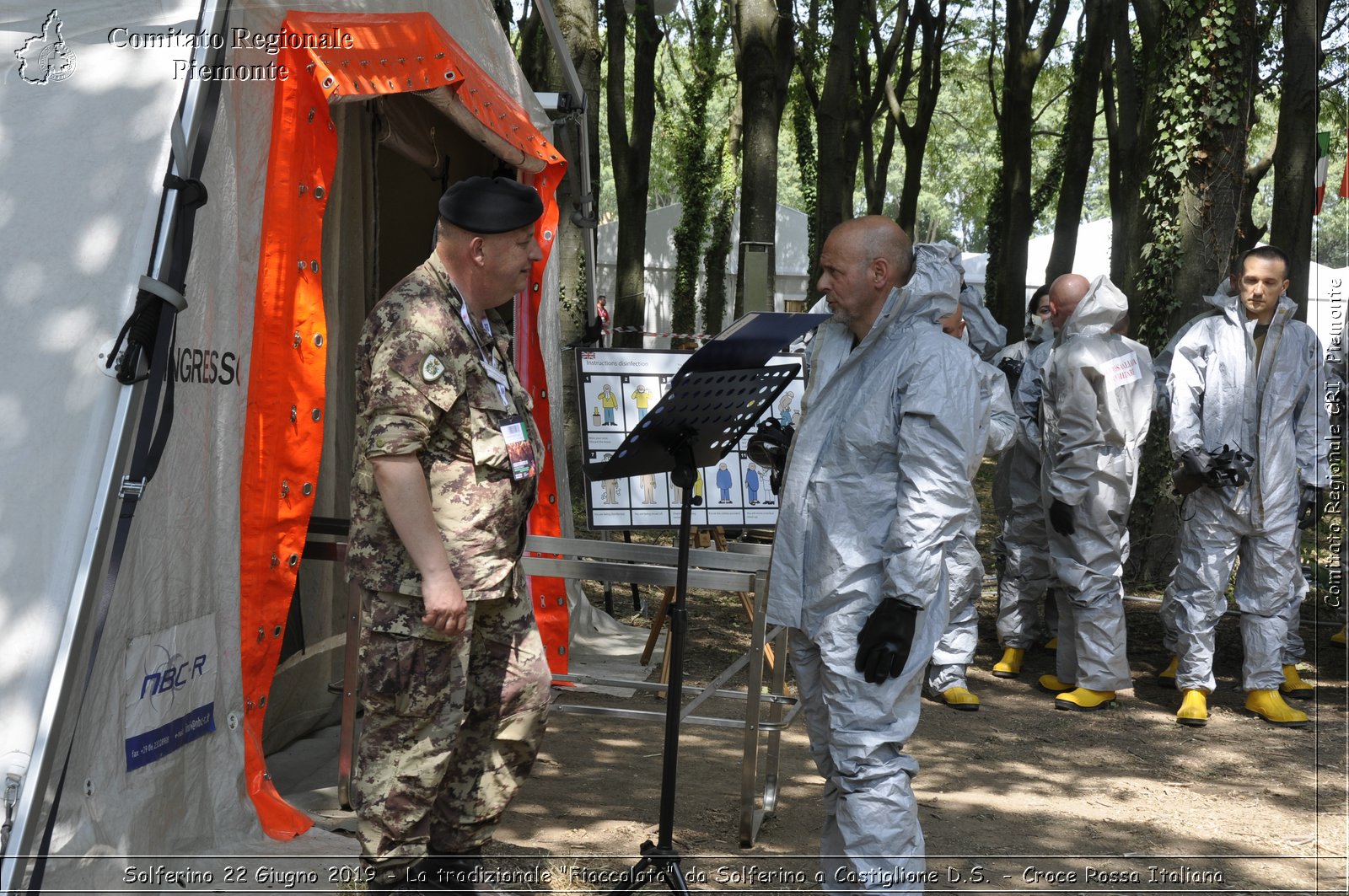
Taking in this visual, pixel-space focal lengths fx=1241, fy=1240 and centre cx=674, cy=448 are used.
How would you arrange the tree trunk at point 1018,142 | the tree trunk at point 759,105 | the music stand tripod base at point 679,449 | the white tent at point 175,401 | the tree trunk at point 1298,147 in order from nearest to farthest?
the white tent at point 175,401 < the music stand tripod base at point 679,449 < the tree trunk at point 759,105 < the tree trunk at point 1298,147 < the tree trunk at point 1018,142

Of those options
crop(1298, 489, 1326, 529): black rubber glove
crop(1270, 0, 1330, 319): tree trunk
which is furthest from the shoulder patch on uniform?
crop(1270, 0, 1330, 319): tree trunk

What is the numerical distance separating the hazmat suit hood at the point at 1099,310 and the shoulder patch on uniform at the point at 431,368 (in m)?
4.43

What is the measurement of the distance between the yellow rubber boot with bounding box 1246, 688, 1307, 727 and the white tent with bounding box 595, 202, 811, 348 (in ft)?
67.8

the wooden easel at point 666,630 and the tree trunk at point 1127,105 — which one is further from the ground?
the tree trunk at point 1127,105

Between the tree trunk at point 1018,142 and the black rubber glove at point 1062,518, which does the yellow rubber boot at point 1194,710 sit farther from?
the tree trunk at point 1018,142

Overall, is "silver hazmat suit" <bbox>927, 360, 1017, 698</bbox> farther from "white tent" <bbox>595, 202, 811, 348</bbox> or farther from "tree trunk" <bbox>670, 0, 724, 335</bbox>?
"white tent" <bbox>595, 202, 811, 348</bbox>

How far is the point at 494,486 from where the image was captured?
3.67 m

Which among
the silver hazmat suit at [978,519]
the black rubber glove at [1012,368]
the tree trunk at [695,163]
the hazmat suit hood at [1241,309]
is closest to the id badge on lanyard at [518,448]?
the silver hazmat suit at [978,519]

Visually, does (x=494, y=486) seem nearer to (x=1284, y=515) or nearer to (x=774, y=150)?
(x=1284, y=515)

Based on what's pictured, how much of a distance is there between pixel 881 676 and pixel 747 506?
3.55 m

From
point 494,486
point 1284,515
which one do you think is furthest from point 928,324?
point 1284,515

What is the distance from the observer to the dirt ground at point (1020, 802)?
4660 millimetres

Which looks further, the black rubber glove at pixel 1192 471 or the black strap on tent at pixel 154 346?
the black rubber glove at pixel 1192 471

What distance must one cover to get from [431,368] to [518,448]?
1.26ft
